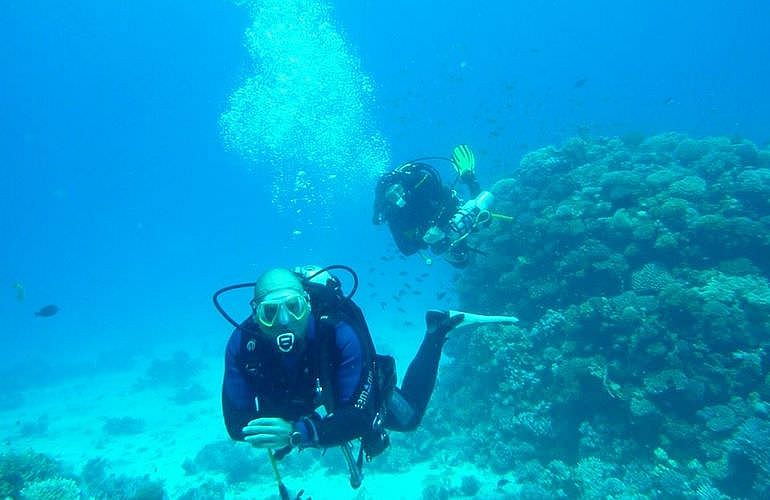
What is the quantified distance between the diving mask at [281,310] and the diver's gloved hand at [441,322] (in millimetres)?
3131

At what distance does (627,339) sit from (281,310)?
27.8ft

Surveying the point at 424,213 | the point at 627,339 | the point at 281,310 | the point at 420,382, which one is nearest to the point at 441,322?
the point at 420,382

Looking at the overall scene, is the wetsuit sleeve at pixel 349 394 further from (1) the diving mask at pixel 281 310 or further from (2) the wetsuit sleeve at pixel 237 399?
(2) the wetsuit sleeve at pixel 237 399

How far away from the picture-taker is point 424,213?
9.78 metres

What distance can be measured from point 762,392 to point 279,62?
53.0m

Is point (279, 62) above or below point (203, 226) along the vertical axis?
below

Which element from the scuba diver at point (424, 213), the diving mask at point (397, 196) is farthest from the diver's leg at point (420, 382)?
the diving mask at point (397, 196)

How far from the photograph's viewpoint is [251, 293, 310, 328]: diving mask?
3.59 meters

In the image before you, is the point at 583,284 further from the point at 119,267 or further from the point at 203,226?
the point at 203,226

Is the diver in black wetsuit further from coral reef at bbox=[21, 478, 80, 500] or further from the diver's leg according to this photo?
coral reef at bbox=[21, 478, 80, 500]

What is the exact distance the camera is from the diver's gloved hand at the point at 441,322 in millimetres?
Answer: 6430

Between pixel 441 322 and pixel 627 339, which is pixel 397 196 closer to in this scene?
pixel 441 322

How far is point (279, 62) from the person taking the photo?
5128 centimetres

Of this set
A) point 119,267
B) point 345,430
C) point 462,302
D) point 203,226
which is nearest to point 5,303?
point 119,267
